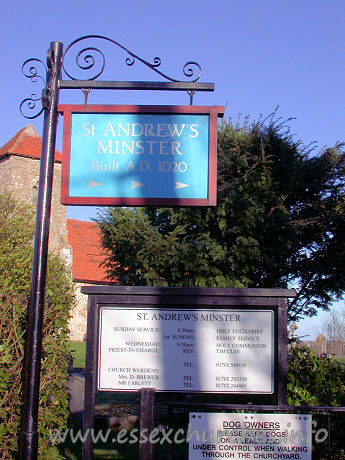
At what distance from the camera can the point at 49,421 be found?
5488 millimetres

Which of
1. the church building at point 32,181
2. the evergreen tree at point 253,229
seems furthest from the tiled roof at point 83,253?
the evergreen tree at point 253,229

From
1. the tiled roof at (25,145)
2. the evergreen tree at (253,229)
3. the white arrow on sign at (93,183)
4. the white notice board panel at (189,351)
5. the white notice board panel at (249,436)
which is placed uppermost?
the tiled roof at (25,145)

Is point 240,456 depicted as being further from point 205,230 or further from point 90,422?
point 205,230

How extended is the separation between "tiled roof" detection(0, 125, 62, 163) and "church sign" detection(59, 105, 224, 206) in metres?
36.7

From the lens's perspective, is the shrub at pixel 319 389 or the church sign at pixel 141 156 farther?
the shrub at pixel 319 389

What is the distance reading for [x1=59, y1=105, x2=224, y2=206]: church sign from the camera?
411cm

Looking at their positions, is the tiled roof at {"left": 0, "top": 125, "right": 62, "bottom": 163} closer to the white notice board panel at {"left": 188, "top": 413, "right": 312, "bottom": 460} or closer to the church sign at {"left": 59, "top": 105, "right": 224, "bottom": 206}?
the church sign at {"left": 59, "top": 105, "right": 224, "bottom": 206}

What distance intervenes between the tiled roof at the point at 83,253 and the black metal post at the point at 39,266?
45289 mm

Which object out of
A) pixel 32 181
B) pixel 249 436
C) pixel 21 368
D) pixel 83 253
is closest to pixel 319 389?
pixel 249 436

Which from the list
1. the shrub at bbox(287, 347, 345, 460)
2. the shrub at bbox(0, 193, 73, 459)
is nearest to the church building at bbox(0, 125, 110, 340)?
the shrub at bbox(0, 193, 73, 459)

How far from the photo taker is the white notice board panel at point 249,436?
12.5ft

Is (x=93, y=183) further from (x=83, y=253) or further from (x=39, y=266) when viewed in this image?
(x=83, y=253)

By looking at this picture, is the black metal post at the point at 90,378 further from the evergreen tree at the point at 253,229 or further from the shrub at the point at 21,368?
the evergreen tree at the point at 253,229

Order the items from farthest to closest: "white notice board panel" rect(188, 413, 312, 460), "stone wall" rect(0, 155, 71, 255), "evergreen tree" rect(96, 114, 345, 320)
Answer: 1. "stone wall" rect(0, 155, 71, 255)
2. "evergreen tree" rect(96, 114, 345, 320)
3. "white notice board panel" rect(188, 413, 312, 460)
